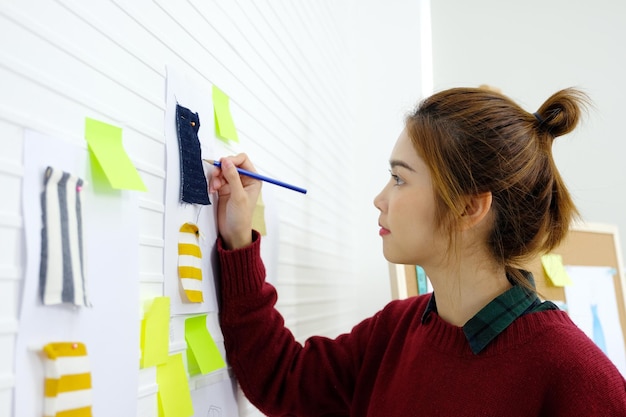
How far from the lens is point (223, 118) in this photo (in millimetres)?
975

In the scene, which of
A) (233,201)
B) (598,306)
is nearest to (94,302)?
(233,201)

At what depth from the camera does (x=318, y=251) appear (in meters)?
1.59

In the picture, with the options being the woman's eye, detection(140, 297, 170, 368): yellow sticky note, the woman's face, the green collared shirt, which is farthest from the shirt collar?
detection(140, 297, 170, 368): yellow sticky note

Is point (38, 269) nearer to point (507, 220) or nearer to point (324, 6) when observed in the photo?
point (507, 220)

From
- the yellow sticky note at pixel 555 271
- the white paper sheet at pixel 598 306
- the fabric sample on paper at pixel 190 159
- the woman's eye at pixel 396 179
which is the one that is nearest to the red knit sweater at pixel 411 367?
the fabric sample on paper at pixel 190 159

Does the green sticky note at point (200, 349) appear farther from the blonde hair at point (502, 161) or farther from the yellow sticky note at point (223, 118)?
the blonde hair at point (502, 161)

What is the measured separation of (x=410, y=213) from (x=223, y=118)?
0.37 meters

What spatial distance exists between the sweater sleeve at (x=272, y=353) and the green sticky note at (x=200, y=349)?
0.21 ft

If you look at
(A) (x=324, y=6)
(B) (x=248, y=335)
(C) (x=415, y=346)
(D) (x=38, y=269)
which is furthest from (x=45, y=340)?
(A) (x=324, y=6)

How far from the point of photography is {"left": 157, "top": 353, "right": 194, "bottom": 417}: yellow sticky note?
77 cm

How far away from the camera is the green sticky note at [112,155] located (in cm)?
64

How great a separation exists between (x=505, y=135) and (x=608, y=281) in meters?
1.35

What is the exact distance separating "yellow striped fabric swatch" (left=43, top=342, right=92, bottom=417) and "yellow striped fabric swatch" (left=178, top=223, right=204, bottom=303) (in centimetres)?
24

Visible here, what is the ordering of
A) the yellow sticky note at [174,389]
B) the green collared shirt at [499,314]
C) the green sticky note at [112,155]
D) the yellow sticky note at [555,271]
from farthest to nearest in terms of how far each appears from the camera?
the yellow sticky note at [555,271], the green collared shirt at [499,314], the yellow sticky note at [174,389], the green sticky note at [112,155]
